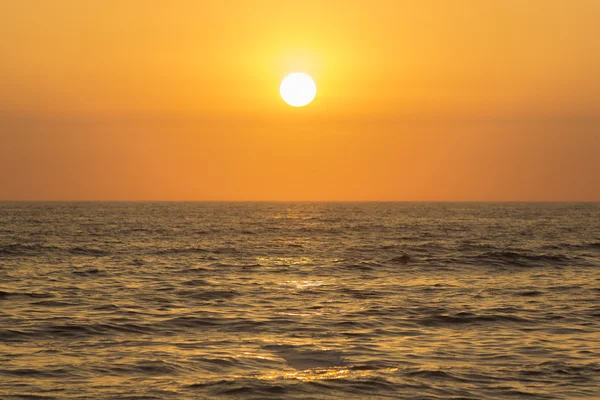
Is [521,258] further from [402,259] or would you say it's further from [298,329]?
[298,329]

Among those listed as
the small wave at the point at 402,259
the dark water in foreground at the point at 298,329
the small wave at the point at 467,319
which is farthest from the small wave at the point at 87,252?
the small wave at the point at 467,319

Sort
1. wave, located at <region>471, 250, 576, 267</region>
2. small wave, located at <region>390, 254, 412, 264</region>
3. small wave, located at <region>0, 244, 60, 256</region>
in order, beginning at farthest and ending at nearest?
small wave, located at <region>0, 244, 60, 256</region>, wave, located at <region>471, 250, 576, 267</region>, small wave, located at <region>390, 254, 412, 264</region>

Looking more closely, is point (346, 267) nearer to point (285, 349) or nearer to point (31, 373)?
point (285, 349)

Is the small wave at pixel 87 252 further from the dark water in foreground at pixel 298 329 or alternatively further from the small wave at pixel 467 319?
A: the small wave at pixel 467 319

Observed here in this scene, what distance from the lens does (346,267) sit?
139ft

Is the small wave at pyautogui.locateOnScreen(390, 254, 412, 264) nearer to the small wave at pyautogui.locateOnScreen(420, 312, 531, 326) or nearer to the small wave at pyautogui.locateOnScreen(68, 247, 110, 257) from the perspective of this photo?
the small wave at pyautogui.locateOnScreen(68, 247, 110, 257)

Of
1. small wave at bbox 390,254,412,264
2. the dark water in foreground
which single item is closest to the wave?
the dark water in foreground

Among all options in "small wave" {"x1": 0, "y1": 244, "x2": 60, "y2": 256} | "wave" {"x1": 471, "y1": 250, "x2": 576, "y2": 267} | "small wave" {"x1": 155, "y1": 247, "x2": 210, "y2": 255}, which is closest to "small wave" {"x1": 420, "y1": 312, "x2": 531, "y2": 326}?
"wave" {"x1": 471, "y1": 250, "x2": 576, "y2": 267}

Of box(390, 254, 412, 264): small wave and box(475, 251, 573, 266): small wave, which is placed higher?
box(390, 254, 412, 264): small wave

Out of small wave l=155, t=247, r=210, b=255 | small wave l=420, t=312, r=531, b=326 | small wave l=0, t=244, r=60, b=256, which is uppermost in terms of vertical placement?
small wave l=0, t=244, r=60, b=256

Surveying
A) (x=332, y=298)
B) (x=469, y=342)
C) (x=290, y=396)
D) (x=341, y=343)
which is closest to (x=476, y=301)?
(x=332, y=298)

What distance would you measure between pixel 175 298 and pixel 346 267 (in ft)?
50.5

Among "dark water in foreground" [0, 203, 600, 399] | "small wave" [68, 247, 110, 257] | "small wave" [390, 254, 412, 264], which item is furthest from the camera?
"small wave" [68, 247, 110, 257]

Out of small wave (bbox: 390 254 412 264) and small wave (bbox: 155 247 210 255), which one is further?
small wave (bbox: 155 247 210 255)
